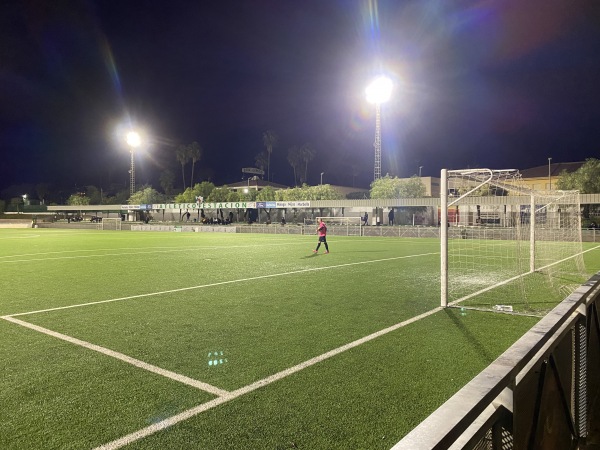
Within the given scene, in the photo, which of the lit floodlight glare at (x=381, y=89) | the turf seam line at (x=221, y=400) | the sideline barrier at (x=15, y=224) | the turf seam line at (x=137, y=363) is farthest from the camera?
the sideline barrier at (x=15, y=224)

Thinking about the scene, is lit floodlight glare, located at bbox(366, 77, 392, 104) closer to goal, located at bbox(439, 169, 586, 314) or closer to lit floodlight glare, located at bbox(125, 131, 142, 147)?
goal, located at bbox(439, 169, 586, 314)

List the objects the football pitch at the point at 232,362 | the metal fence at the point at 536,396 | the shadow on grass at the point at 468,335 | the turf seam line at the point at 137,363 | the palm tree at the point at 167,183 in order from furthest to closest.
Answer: the palm tree at the point at 167,183, the shadow on grass at the point at 468,335, the turf seam line at the point at 137,363, the football pitch at the point at 232,362, the metal fence at the point at 536,396

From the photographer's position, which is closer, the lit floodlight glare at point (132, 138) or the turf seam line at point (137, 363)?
the turf seam line at point (137, 363)

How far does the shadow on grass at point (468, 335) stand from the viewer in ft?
17.9

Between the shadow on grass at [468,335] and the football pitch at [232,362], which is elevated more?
the football pitch at [232,362]

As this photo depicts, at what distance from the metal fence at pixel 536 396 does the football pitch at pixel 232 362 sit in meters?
1.23

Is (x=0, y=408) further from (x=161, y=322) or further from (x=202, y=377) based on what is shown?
(x=161, y=322)

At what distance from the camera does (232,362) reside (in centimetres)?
523

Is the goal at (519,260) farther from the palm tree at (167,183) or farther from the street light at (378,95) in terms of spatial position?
the palm tree at (167,183)

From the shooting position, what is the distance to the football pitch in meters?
3.55

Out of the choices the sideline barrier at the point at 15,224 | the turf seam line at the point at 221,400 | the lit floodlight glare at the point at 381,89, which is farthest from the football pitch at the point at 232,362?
the sideline barrier at the point at 15,224

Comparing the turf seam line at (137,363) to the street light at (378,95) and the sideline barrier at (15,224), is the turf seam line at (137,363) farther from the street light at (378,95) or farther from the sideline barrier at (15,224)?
the sideline barrier at (15,224)

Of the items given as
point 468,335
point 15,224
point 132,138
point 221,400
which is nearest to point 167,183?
point 132,138

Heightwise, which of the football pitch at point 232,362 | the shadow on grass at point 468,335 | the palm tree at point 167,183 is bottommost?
the shadow on grass at point 468,335
